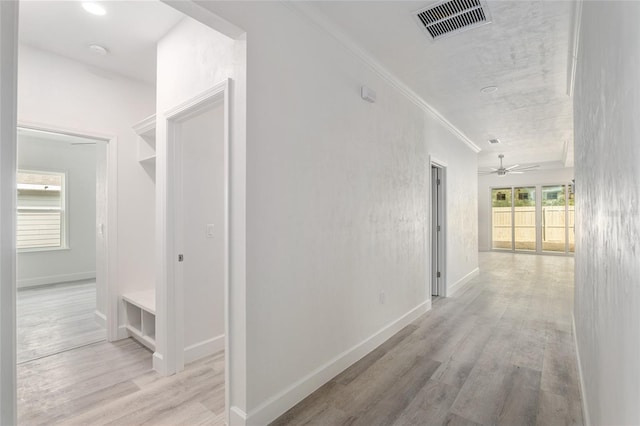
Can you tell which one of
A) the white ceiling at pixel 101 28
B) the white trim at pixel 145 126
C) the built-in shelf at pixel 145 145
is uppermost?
the white ceiling at pixel 101 28

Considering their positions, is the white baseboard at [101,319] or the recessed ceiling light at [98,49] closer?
the recessed ceiling light at [98,49]

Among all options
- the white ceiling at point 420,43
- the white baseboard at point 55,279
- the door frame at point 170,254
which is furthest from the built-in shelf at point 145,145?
the white baseboard at point 55,279

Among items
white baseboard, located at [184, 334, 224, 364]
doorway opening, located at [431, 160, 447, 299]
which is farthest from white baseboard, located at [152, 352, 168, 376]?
doorway opening, located at [431, 160, 447, 299]

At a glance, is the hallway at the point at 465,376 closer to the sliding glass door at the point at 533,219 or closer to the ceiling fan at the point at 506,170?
the ceiling fan at the point at 506,170

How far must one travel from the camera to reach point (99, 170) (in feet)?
12.4

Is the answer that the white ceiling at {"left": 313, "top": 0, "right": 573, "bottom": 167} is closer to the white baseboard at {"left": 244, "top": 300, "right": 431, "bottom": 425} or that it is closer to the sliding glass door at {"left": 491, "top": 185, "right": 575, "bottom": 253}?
the white baseboard at {"left": 244, "top": 300, "right": 431, "bottom": 425}

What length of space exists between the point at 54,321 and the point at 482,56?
575 cm

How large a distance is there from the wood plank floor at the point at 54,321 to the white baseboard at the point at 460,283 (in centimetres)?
484

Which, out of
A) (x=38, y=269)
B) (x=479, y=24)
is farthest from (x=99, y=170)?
(x=479, y=24)

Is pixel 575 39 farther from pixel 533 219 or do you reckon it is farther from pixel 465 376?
pixel 533 219

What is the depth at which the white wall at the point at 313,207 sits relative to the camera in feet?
6.33

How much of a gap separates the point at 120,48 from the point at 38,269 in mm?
5339

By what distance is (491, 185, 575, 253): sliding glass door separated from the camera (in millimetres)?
9320

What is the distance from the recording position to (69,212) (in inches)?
253
